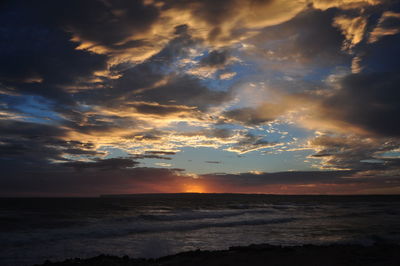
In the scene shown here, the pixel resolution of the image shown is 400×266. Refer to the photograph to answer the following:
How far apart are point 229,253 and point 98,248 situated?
8590 millimetres

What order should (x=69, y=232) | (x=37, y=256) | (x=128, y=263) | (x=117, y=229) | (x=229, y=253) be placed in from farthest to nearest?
(x=117, y=229) → (x=69, y=232) → (x=37, y=256) → (x=229, y=253) → (x=128, y=263)

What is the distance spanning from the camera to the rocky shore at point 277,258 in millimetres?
11695

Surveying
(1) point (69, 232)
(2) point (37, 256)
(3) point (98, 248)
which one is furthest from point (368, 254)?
(1) point (69, 232)

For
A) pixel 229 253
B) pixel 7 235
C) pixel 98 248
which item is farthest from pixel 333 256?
pixel 7 235

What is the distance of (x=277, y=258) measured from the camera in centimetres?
1243

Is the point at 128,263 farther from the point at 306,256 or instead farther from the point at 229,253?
the point at 306,256

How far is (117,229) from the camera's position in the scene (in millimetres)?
25875

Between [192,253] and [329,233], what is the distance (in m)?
13.6

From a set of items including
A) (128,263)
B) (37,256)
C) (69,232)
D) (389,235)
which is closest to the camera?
(128,263)

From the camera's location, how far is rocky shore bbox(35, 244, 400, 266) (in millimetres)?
11695

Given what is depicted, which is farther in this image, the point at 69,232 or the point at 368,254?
the point at 69,232

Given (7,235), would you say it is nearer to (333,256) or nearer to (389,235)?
(333,256)

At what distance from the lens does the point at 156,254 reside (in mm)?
15523

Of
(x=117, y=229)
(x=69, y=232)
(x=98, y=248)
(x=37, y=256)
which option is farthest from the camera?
(x=117, y=229)
